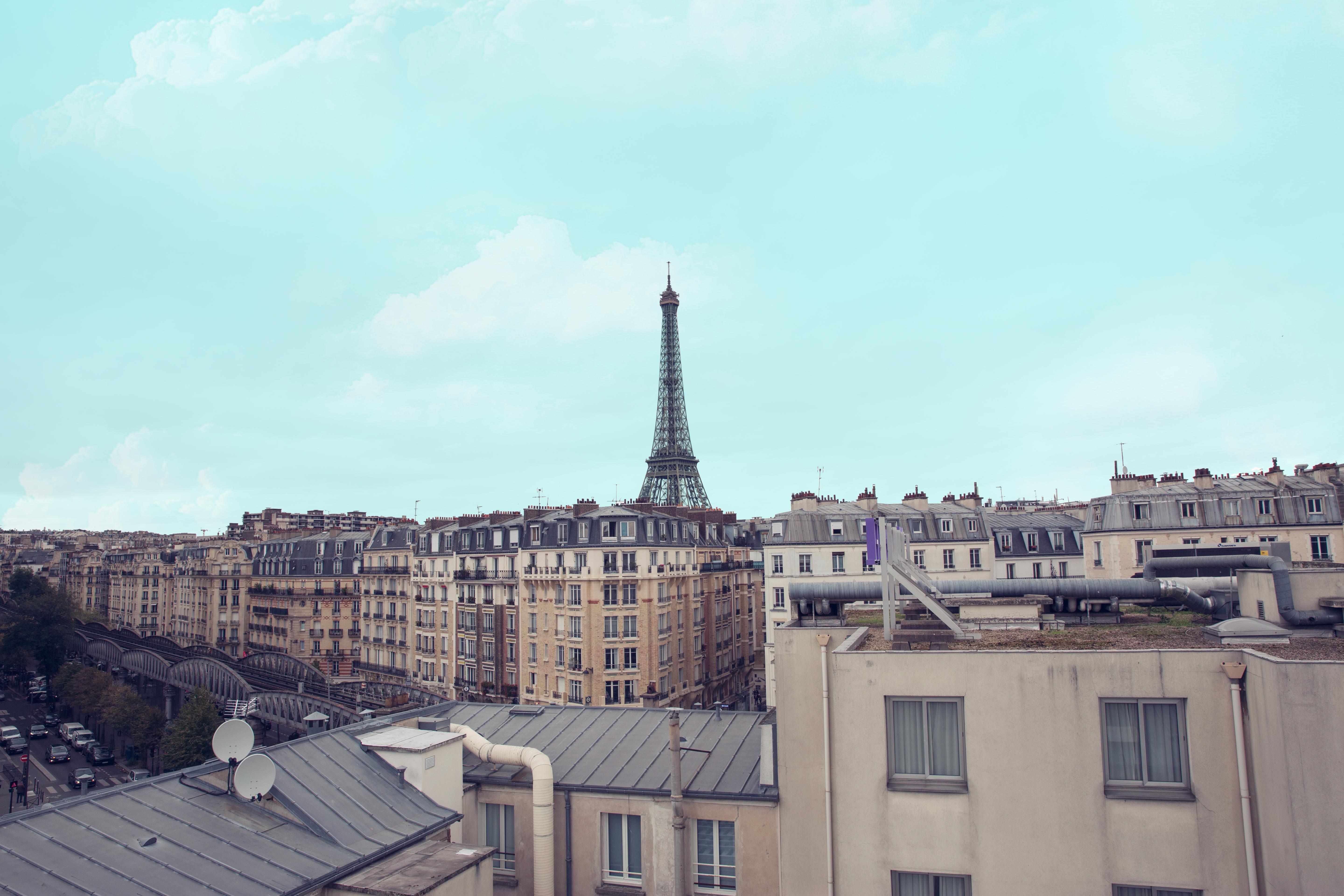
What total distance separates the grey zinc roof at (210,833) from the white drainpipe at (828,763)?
6.72 m

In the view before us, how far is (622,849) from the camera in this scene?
46.8 ft

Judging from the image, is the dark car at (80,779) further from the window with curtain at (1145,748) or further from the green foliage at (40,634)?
the window with curtain at (1145,748)

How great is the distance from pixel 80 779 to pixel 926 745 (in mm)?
58231

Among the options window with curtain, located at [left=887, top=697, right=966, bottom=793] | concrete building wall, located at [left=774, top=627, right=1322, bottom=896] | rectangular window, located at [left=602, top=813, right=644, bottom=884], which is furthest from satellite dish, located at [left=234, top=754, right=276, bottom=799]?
window with curtain, located at [left=887, top=697, right=966, bottom=793]

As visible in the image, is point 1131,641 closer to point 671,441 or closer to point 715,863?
point 715,863

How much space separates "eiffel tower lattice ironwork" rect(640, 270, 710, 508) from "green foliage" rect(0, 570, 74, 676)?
229 ft

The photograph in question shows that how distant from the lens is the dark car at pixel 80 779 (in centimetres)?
4809

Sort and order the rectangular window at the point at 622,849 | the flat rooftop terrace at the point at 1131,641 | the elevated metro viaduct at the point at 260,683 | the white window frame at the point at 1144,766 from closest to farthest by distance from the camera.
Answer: the white window frame at the point at 1144,766, the flat rooftop terrace at the point at 1131,641, the rectangular window at the point at 622,849, the elevated metro viaduct at the point at 260,683

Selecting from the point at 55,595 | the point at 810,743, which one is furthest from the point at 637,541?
the point at 55,595

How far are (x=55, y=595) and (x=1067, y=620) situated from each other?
11531 centimetres

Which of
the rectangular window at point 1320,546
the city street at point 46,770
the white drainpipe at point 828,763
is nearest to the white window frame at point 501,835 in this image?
the white drainpipe at point 828,763

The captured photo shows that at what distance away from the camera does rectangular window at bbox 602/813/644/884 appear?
14125 millimetres

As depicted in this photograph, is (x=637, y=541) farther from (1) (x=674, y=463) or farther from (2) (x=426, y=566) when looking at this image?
(1) (x=674, y=463)

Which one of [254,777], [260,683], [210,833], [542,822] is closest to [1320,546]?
[542,822]
